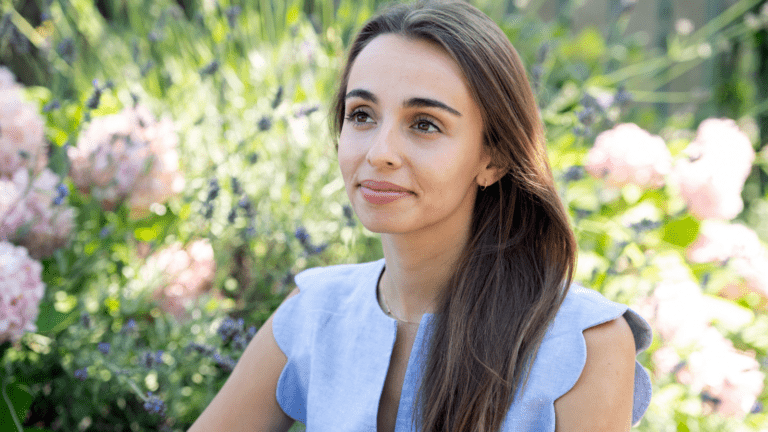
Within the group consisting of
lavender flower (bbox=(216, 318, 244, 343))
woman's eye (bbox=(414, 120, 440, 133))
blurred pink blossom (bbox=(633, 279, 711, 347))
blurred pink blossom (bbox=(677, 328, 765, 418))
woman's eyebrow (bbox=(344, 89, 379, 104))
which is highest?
woman's eyebrow (bbox=(344, 89, 379, 104))

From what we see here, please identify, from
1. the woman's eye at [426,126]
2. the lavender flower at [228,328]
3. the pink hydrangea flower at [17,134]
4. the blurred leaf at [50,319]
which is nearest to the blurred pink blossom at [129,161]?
the pink hydrangea flower at [17,134]

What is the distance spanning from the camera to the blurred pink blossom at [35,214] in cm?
151

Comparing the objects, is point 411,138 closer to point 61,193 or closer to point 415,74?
point 415,74

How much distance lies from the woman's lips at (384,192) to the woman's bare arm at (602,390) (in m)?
0.44

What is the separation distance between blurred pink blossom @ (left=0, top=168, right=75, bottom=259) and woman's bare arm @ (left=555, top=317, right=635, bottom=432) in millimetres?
1341

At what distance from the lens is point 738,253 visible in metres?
2.06

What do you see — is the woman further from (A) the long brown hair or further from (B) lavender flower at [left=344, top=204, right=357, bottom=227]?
(B) lavender flower at [left=344, top=204, right=357, bottom=227]

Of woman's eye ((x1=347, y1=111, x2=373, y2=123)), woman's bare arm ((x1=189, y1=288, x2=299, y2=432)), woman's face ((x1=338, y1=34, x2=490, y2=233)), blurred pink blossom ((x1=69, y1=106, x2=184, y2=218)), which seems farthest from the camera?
blurred pink blossom ((x1=69, y1=106, x2=184, y2=218))

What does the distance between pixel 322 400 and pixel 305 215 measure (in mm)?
968

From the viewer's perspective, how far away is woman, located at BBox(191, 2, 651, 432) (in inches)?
45.8

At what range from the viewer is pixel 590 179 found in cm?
262

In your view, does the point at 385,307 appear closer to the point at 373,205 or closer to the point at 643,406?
the point at 373,205

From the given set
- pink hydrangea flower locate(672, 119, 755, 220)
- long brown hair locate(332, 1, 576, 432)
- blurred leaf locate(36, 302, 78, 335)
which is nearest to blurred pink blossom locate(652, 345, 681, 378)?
Result: pink hydrangea flower locate(672, 119, 755, 220)

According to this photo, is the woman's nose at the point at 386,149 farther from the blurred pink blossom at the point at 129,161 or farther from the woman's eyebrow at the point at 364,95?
the blurred pink blossom at the point at 129,161
